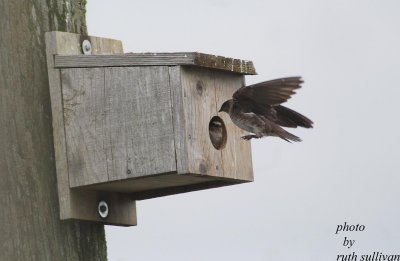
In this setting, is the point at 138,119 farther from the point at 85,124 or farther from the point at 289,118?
the point at 289,118

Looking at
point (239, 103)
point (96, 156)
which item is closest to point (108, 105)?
point (96, 156)

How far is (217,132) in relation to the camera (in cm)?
496

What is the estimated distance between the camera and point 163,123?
461 cm

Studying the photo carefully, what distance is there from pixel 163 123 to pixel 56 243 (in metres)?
0.56

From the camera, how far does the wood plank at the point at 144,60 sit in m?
4.65

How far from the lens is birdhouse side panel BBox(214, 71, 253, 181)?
194 inches

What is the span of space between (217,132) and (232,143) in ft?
0.24

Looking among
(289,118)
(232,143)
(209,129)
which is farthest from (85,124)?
(289,118)

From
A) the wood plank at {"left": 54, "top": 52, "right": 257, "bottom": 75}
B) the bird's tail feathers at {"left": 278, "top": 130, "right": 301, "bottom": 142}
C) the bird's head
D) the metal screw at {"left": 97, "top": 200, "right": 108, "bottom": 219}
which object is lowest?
the metal screw at {"left": 97, "top": 200, "right": 108, "bottom": 219}

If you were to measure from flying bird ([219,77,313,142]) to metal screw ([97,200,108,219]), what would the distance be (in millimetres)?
551

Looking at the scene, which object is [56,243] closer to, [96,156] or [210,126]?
[96,156]

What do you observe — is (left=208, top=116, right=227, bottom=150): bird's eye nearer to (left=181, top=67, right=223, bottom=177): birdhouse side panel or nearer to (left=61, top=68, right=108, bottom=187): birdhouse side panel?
(left=181, top=67, right=223, bottom=177): birdhouse side panel

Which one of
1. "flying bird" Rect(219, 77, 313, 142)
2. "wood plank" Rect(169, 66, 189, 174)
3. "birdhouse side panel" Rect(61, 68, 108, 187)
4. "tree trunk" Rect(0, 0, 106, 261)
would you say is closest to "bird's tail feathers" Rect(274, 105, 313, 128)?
"flying bird" Rect(219, 77, 313, 142)

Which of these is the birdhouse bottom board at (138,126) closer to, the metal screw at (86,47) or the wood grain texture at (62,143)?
the wood grain texture at (62,143)
